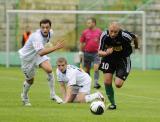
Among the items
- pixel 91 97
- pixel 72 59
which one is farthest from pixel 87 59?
pixel 72 59

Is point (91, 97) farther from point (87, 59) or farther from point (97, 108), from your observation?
point (87, 59)

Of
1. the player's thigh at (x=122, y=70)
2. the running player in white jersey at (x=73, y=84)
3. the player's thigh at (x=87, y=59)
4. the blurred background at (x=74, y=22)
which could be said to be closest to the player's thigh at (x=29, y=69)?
the running player in white jersey at (x=73, y=84)

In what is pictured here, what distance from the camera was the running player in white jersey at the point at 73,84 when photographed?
18.6 metres

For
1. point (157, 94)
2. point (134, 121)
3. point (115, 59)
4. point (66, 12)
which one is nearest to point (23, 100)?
point (115, 59)

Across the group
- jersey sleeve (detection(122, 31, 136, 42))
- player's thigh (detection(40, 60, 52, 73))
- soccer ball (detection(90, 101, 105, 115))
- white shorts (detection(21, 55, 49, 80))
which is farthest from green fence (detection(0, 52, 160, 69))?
soccer ball (detection(90, 101, 105, 115))

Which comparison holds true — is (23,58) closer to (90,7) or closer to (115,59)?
(115,59)

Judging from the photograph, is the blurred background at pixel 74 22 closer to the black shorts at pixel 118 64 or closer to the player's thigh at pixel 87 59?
the player's thigh at pixel 87 59

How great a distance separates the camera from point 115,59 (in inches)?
678

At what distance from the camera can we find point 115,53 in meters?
17.2

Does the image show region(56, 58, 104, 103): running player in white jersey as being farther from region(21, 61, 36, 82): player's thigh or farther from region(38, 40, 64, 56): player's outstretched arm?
region(38, 40, 64, 56): player's outstretched arm

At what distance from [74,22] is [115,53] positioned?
23.8 metres

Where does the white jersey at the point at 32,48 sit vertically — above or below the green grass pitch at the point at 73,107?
above

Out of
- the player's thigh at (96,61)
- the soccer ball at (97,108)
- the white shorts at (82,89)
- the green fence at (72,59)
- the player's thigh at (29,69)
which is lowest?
the green fence at (72,59)

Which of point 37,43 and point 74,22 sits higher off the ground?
point 37,43
